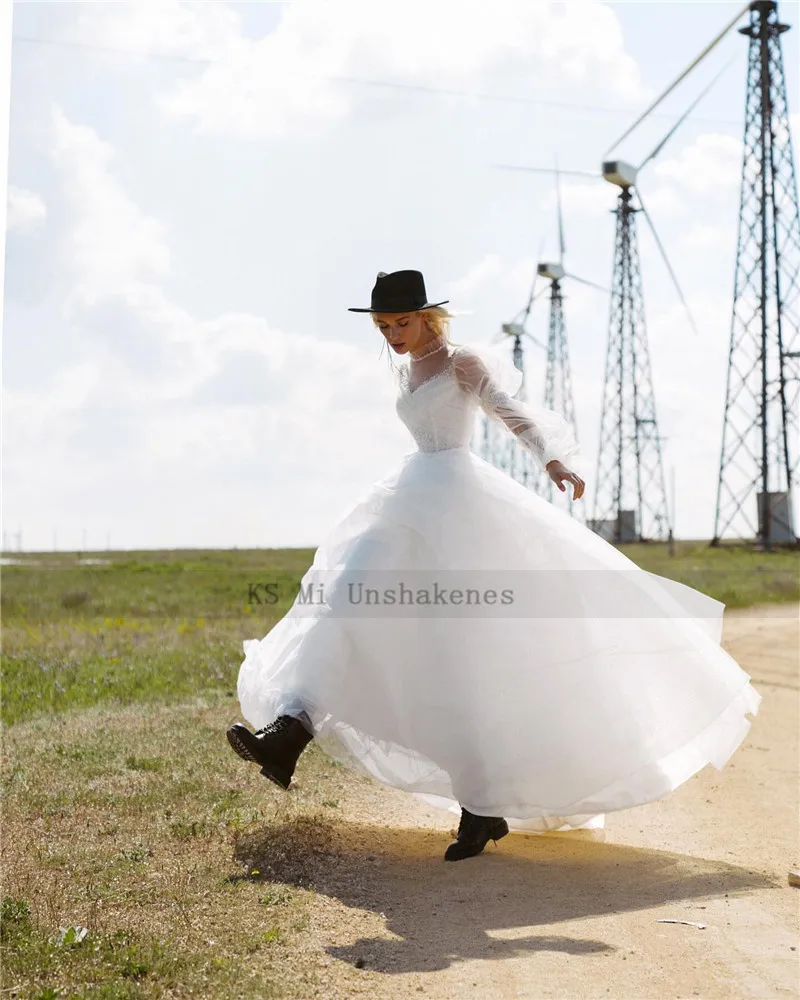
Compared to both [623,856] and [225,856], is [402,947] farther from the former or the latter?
[623,856]

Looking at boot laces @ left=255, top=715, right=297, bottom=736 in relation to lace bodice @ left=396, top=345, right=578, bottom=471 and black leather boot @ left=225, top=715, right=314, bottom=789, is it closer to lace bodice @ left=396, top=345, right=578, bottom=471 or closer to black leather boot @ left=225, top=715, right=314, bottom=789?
black leather boot @ left=225, top=715, right=314, bottom=789

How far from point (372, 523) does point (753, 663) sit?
29.9 feet

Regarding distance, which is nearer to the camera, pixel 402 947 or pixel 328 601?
pixel 402 947

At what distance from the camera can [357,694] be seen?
514cm

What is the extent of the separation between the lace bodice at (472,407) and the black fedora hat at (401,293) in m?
0.29

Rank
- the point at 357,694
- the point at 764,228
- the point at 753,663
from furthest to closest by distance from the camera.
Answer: the point at 764,228, the point at 753,663, the point at 357,694

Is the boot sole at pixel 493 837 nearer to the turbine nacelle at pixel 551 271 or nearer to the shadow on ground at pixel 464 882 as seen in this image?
the shadow on ground at pixel 464 882

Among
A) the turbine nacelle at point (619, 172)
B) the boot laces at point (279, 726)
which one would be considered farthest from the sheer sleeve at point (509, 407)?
the turbine nacelle at point (619, 172)

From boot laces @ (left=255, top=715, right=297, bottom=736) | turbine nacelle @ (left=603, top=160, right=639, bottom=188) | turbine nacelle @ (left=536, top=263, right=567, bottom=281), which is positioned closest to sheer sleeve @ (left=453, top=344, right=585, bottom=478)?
boot laces @ (left=255, top=715, right=297, bottom=736)

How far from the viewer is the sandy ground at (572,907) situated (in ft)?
13.2

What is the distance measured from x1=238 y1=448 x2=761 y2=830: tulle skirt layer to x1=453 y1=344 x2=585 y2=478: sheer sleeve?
283 millimetres

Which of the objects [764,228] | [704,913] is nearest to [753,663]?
[704,913]

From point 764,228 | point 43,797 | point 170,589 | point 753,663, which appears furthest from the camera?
point 764,228

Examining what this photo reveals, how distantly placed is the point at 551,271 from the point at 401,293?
4224 centimetres
